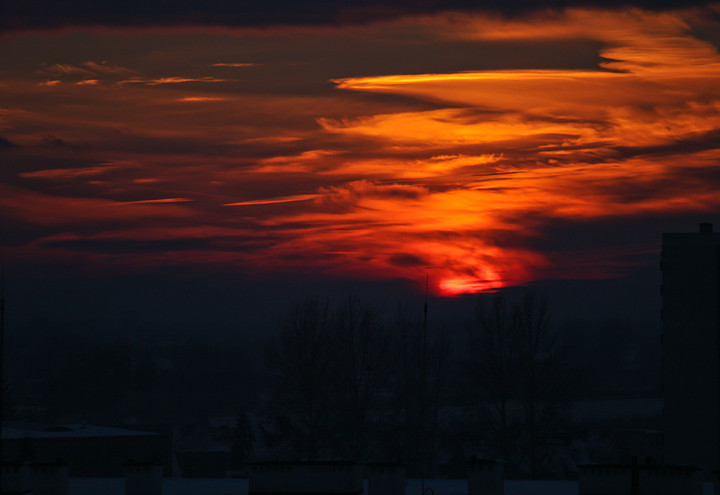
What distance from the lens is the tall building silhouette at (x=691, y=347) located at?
6131 cm

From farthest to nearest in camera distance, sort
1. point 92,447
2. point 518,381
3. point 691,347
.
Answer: point 518,381 → point 691,347 → point 92,447

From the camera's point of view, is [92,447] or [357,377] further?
[357,377]

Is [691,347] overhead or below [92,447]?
overhead

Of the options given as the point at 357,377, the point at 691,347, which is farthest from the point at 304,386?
the point at 691,347

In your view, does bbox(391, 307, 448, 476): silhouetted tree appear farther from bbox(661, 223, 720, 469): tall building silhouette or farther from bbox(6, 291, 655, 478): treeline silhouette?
bbox(661, 223, 720, 469): tall building silhouette

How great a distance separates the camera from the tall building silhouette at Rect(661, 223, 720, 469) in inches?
2414

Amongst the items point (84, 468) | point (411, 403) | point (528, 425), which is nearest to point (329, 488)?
point (84, 468)

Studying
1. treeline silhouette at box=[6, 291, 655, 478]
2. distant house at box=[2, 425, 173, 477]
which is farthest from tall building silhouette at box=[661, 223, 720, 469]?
distant house at box=[2, 425, 173, 477]

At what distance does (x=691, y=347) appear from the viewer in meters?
63.1

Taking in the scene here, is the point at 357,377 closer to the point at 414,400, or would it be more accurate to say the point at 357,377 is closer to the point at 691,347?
the point at 414,400

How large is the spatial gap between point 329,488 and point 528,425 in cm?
5791

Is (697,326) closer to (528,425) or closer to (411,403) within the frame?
(528,425)

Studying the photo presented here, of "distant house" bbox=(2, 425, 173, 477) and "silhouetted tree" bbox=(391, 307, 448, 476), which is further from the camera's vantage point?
"silhouetted tree" bbox=(391, 307, 448, 476)

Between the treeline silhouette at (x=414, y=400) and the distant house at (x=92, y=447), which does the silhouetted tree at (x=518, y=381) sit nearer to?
the treeline silhouette at (x=414, y=400)
